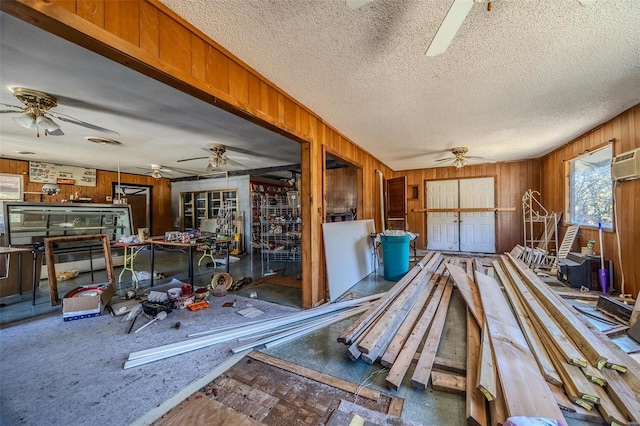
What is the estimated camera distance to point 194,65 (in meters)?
1.71

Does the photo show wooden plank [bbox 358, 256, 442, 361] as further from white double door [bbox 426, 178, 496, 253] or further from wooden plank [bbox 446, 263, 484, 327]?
white double door [bbox 426, 178, 496, 253]

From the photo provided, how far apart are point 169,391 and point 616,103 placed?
5.66m

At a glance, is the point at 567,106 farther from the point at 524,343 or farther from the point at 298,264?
the point at 298,264

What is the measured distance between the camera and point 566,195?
4996 mm

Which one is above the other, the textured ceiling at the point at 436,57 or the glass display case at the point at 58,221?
the textured ceiling at the point at 436,57

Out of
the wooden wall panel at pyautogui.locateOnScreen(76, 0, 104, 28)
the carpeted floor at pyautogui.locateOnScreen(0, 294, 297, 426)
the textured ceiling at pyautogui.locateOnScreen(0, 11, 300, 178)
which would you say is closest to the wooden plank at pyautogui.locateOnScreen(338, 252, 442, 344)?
the carpeted floor at pyautogui.locateOnScreen(0, 294, 297, 426)

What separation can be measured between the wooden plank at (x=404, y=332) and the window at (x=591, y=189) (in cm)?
324

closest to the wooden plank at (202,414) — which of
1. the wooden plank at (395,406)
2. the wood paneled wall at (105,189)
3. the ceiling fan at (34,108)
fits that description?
the wooden plank at (395,406)

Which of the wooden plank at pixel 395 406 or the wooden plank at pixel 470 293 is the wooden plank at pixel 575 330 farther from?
the wooden plank at pixel 395 406

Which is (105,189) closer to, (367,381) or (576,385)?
(367,381)

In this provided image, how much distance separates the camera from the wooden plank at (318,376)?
1.62m

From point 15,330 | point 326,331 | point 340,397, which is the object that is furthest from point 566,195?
point 15,330

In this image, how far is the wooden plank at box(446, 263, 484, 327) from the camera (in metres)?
2.45

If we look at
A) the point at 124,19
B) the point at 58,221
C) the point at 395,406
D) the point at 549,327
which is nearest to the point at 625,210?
the point at 549,327
